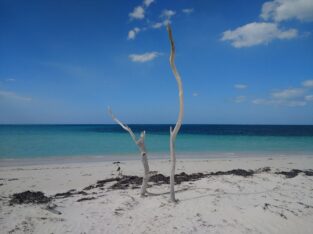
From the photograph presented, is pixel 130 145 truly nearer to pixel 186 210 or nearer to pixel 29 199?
pixel 29 199

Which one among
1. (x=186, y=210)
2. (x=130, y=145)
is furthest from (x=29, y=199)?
(x=130, y=145)

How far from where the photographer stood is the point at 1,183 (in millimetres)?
9898

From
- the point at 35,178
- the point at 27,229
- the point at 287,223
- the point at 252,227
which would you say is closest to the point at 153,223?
the point at 252,227

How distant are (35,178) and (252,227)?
900 cm

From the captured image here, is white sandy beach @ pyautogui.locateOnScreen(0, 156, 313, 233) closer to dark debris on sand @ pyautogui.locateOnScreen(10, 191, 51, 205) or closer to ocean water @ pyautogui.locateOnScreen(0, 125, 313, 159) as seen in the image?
dark debris on sand @ pyautogui.locateOnScreen(10, 191, 51, 205)

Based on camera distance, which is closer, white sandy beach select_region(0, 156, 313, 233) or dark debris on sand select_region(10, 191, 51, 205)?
white sandy beach select_region(0, 156, 313, 233)

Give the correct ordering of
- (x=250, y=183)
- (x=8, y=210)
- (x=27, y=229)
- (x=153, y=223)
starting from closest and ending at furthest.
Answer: (x=27, y=229)
(x=153, y=223)
(x=8, y=210)
(x=250, y=183)

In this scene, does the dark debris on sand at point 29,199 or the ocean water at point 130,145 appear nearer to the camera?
the dark debris on sand at point 29,199

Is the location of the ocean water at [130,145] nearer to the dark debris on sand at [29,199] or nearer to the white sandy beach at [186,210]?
the dark debris on sand at [29,199]

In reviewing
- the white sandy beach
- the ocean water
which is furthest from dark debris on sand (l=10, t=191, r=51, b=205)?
the ocean water

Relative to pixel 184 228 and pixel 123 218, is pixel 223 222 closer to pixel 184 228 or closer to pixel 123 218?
pixel 184 228

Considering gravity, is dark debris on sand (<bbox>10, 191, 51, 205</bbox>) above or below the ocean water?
above

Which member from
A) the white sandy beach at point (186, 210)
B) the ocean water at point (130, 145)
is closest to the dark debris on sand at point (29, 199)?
the white sandy beach at point (186, 210)

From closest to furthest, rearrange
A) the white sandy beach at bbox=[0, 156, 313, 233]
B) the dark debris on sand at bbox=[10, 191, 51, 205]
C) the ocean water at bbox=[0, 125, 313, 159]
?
the white sandy beach at bbox=[0, 156, 313, 233] → the dark debris on sand at bbox=[10, 191, 51, 205] → the ocean water at bbox=[0, 125, 313, 159]
